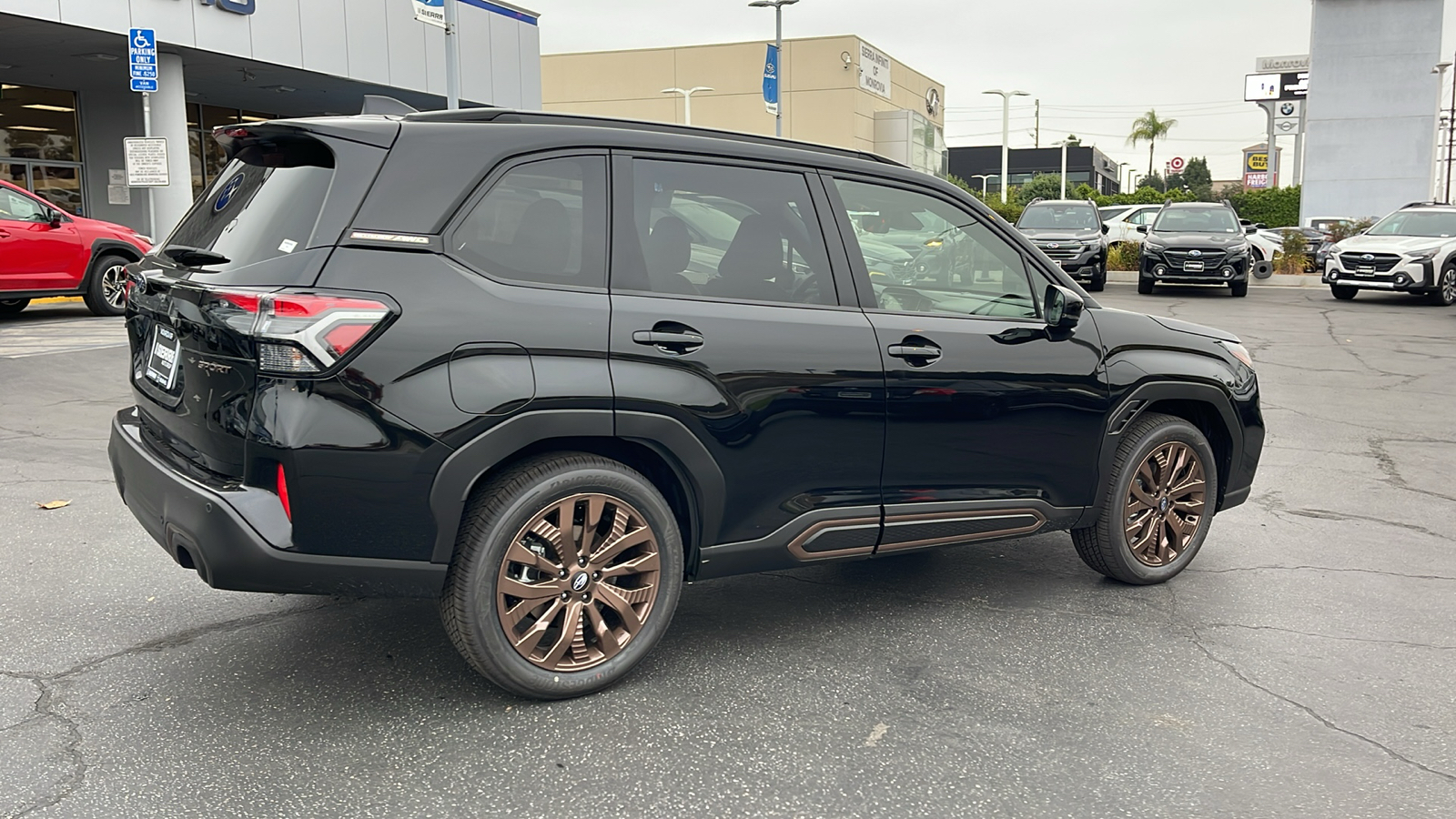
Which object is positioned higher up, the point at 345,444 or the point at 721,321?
the point at 721,321

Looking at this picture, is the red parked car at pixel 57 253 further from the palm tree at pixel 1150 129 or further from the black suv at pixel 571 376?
the palm tree at pixel 1150 129

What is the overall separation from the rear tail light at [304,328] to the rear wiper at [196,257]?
1.32ft

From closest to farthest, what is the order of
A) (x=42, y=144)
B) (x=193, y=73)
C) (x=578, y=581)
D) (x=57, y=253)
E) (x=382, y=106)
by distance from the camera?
(x=578, y=581)
(x=382, y=106)
(x=57, y=253)
(x=193, y=73)
(x=42, y=144)

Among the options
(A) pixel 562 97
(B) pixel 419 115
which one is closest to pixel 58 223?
(B) pixel 419 115

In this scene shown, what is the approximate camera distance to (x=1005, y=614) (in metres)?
4.58

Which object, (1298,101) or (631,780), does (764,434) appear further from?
(1298,101)

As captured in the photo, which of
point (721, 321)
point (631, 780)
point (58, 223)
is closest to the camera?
point (631, 780)

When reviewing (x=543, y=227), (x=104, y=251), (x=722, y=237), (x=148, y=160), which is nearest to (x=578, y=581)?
(x=543, y=227)

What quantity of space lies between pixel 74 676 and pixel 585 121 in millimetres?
2457

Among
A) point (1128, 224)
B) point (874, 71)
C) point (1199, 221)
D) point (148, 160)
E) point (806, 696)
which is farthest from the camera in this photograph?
point (874, 71)

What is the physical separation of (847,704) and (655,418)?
109 centimetres

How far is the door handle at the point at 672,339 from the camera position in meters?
3.60

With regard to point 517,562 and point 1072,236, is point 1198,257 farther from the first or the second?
point 517,562

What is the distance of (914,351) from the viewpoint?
4137mm
